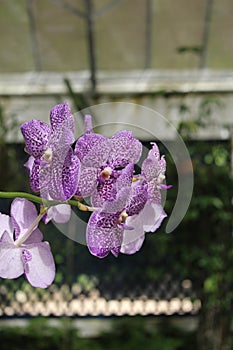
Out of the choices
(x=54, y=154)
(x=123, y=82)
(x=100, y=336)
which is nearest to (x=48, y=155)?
(x=54, y=154)

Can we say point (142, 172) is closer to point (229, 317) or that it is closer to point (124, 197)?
A: point (124, 197)

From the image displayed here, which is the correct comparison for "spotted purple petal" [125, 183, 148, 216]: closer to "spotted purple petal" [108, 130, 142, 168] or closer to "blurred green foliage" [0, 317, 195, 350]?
"spotted purple petal" [108, 130, 142, 168]

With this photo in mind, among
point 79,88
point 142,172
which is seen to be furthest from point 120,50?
point 142,172

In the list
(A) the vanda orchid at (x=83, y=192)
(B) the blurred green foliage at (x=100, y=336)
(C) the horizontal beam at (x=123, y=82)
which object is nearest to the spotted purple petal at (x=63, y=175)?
(A) the vanda orchid at (x=83, y=192)

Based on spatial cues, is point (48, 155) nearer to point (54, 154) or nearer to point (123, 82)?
point (54, 154)

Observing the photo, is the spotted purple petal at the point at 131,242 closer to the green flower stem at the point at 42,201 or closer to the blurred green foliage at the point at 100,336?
the green flower stem at the point at 42,201
